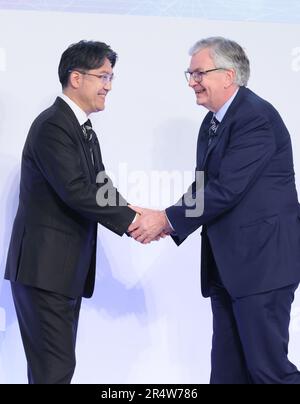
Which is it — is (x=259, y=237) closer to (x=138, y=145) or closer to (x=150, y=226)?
(x=150, y=226)

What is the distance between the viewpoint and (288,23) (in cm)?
327

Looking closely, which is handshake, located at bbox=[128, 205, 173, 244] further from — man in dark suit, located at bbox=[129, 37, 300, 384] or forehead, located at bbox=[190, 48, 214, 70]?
forehead, located at bbox=[190, 48, 214, 70]

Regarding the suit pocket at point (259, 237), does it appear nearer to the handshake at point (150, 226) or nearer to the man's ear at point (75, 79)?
the handshake at point (150, 226)

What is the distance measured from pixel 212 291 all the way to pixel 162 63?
111cm

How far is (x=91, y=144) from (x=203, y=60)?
0.52 meters

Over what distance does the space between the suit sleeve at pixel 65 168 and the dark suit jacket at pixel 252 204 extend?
0.39 metres

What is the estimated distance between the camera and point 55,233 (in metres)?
2.53

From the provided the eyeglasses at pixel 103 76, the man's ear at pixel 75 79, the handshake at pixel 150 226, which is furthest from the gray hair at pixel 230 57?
the handshake at pixel 150 226

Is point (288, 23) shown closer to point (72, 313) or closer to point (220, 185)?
point (220, 185)

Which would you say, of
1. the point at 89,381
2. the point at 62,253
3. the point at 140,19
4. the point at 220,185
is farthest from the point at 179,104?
the point at 89,381

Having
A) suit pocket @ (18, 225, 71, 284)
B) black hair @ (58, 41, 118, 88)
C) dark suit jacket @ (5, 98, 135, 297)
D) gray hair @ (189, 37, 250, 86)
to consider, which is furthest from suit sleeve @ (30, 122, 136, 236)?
gray hair @ (189, 37, 250, 86)

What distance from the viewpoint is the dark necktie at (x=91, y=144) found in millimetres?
2695

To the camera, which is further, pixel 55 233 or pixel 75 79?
pixel 75 79

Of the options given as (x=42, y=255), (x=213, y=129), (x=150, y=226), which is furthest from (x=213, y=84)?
(x=42, y=255)
